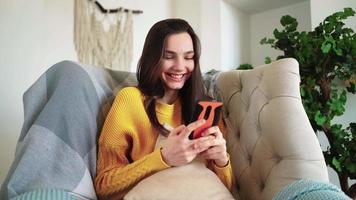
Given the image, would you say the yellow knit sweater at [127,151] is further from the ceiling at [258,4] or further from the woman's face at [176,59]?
the ceiling at [258,4]

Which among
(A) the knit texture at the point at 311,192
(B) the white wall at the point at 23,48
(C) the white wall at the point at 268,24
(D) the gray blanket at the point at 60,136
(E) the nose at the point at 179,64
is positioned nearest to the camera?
(A) the knit texture at the point at 311,192

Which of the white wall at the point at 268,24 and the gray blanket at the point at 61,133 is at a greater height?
the white wall at the point at 268,24

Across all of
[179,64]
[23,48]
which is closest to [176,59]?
[179,64]

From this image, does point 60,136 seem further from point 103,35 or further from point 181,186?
point 103,35

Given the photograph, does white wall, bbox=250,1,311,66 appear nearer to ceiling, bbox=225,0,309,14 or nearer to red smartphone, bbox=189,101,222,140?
ceiling, bbox=225,0,309,14

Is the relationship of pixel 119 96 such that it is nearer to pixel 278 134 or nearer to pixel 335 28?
pixel 278 134

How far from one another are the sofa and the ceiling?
4.17 feet

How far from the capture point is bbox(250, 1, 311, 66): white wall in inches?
79.4

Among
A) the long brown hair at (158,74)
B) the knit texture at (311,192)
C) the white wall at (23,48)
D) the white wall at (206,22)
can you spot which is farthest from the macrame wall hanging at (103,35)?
the knit texture at (311,192)

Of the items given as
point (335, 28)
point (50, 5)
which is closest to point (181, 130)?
point (335, 28)

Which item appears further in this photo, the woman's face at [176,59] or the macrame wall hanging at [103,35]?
the macrame wall hanging at [103,35]

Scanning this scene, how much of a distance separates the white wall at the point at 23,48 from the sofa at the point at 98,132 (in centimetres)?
40

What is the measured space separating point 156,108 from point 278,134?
13.3 inches

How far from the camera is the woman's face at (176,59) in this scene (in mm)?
881
